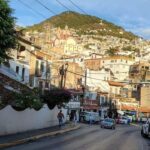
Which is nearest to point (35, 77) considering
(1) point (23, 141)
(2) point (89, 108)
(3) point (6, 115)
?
(2) point (89, 108)

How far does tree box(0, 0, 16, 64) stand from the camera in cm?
2573

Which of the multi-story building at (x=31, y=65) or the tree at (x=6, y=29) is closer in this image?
the tree at (x=6, y=29)

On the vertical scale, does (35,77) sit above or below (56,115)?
above

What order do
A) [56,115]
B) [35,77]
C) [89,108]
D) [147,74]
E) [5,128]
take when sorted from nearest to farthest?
[5,128] → [56,115] → [35,77] → [89,108] → [147,74]

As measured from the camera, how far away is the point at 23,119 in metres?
36.7

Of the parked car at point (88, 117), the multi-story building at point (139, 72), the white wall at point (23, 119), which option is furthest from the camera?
the multi-story building at point (139, 72)

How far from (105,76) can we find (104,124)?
66298 millimetres

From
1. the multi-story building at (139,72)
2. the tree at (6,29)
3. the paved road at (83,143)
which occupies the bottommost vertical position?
the paved road at (83,143)

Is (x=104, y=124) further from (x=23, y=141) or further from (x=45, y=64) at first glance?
(x=23, y=141)

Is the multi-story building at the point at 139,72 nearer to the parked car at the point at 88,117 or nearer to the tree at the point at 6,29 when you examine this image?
the parked car at the point at 88,117

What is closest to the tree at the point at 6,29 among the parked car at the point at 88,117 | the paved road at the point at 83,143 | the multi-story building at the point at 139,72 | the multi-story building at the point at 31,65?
the paved road at the point at 83,143

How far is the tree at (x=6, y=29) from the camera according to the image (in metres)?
25.7

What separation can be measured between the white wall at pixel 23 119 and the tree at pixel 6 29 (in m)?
5.67

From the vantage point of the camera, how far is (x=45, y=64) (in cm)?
8012
